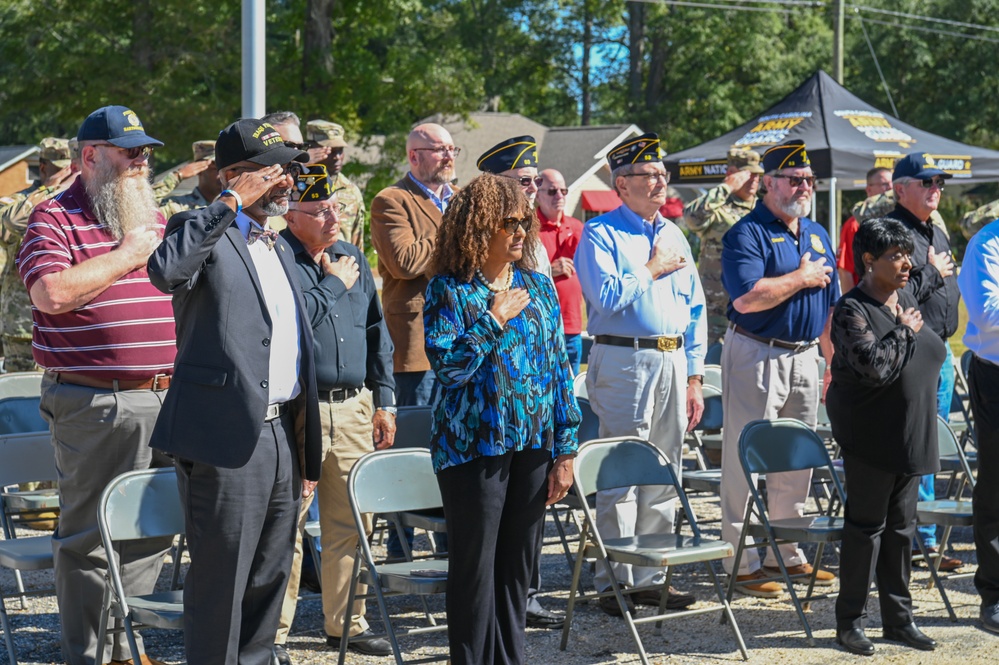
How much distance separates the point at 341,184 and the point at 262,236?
364 centimetres

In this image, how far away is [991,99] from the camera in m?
37.7

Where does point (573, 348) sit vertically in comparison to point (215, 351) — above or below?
below

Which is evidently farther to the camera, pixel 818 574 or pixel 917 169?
pixel 917 169

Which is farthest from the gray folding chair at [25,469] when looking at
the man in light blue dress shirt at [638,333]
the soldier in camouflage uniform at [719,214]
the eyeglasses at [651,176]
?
the soldier in camouflage uniform at [719,214]

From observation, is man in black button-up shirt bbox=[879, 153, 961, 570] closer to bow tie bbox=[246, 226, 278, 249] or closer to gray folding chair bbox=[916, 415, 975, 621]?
gray folding chair bbox=[916, 415, 975, 621]

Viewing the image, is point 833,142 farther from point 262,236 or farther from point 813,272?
point 262,236

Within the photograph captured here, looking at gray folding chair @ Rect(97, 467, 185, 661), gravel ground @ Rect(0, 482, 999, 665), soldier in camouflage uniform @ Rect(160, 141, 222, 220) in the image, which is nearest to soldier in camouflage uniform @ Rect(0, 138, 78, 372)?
soldier in camouflage uniform @ Rect(160, 141, 222, 220)

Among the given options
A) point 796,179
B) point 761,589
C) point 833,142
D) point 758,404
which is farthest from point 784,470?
point 833,142

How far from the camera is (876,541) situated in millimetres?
5238

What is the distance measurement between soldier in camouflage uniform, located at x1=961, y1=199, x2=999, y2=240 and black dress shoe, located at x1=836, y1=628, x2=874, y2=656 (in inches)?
142

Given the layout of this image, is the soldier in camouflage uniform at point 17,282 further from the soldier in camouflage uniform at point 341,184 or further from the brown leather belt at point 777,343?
the brown leather belt at point 777,343

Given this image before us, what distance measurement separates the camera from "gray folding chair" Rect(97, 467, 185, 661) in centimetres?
405

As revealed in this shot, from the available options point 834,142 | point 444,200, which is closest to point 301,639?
point 444,200

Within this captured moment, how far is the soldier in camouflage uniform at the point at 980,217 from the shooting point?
7.90 metres
